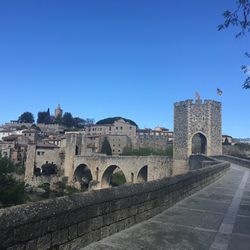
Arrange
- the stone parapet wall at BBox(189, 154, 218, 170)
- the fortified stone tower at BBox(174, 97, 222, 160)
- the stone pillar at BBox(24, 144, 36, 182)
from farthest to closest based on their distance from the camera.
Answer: the stone pillar at BBox(24, 144, 36, 182) < the fortified stone tower at BBox(174, 97, 222, 160) < the stone parapet wall at BBox(189, 154, 218, 170)

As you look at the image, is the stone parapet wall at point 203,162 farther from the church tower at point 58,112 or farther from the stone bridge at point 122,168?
the church tower at point 58,112

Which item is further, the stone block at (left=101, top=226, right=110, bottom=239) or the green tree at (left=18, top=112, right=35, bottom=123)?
the green tree at (left=18, top=112, right=35, bottom=123)

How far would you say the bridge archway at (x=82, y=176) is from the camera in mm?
62994

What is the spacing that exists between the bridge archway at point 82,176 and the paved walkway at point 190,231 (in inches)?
2187

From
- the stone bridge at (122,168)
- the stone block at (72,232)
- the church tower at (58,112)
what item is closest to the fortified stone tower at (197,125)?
the stone bridge at (122,168)

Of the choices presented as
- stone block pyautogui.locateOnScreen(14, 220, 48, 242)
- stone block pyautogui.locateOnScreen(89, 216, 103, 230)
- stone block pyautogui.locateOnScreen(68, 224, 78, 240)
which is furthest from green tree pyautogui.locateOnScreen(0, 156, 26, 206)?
stone block pyautogui.locateOnScreen(14, 220, 48, 242)

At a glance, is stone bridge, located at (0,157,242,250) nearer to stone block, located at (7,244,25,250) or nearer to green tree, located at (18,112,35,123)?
stone block, located at (7,244,25,250)

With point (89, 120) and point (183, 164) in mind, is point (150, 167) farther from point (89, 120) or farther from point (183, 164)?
point (89, 120)

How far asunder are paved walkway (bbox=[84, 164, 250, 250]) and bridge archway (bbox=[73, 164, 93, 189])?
182ft

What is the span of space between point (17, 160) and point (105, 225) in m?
75.6

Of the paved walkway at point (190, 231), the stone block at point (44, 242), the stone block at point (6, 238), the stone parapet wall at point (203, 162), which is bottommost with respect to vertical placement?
the paved walkway at point (190, 231)

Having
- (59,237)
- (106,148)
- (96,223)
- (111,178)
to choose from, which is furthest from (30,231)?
(106,148)

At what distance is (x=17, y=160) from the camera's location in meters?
76.6

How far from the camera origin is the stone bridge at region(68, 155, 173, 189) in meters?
44.8
